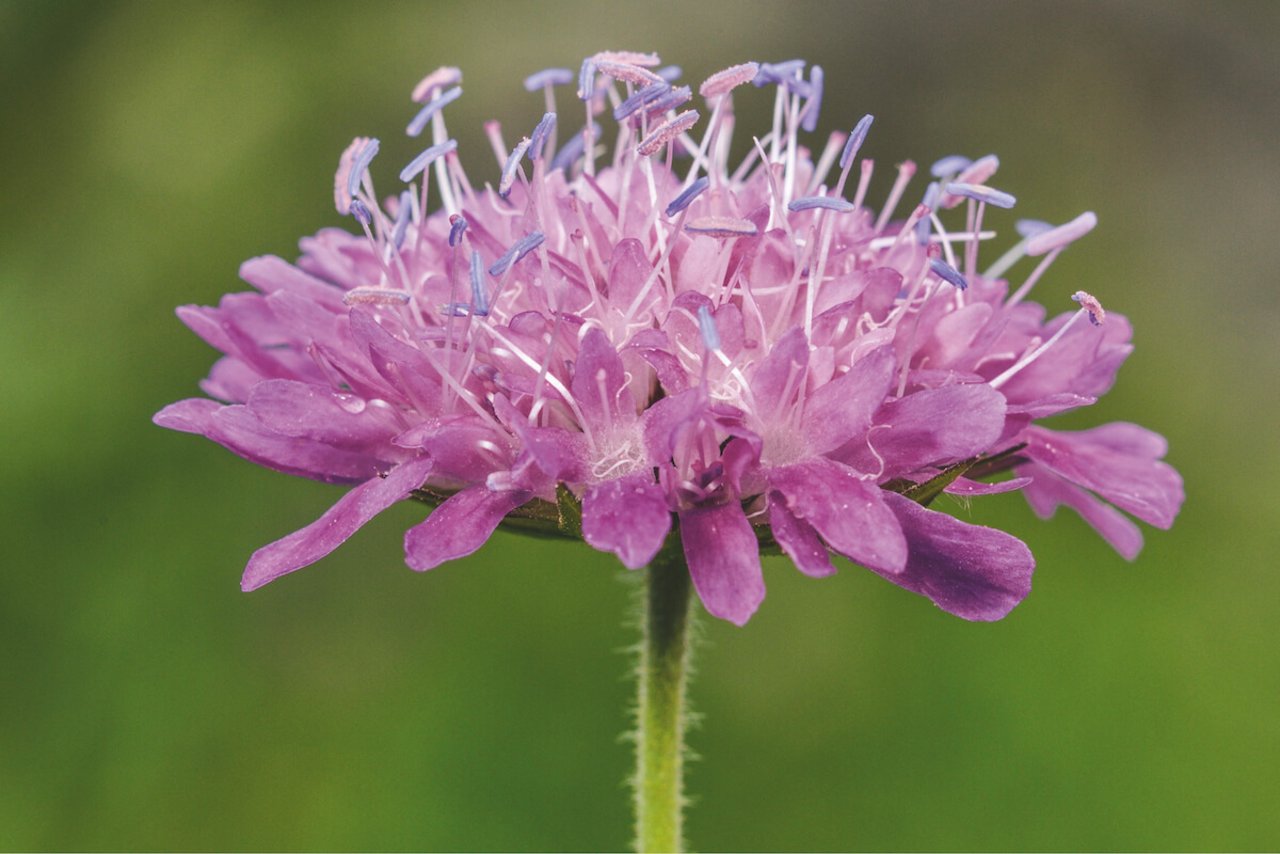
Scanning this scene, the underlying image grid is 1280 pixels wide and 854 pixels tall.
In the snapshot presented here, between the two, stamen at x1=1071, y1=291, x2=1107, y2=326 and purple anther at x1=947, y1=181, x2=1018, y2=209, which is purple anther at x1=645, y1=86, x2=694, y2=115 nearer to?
purple anther at x1=947, y1=181, x2=1018, y2=209

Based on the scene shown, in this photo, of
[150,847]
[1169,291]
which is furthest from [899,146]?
[150,847]

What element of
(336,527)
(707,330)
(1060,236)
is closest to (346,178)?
(336,527)

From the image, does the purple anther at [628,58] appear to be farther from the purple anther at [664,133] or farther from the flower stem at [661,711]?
the flower stem at [661,711]

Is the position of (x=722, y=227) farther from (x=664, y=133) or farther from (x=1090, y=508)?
(x=1090, y=508)

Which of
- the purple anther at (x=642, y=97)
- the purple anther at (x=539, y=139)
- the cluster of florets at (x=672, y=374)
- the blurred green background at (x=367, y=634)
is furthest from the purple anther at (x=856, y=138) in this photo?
the blurred green background at (x=367, y=634)

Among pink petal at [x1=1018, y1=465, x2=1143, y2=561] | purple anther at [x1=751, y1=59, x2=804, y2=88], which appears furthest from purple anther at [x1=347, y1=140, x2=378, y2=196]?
pink petal at [x1=1018, y1=465, x2=1143, y2=561]

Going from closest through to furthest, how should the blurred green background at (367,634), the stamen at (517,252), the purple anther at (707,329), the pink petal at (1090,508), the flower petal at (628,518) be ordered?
the flower petal at (628,518) → the purple anther at (707,329) → the stamen at (517,252) → the pink petal at (1090,508) → the blurred green background at (367,634)

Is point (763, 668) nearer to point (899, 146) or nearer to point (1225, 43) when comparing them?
point (899, 146)
